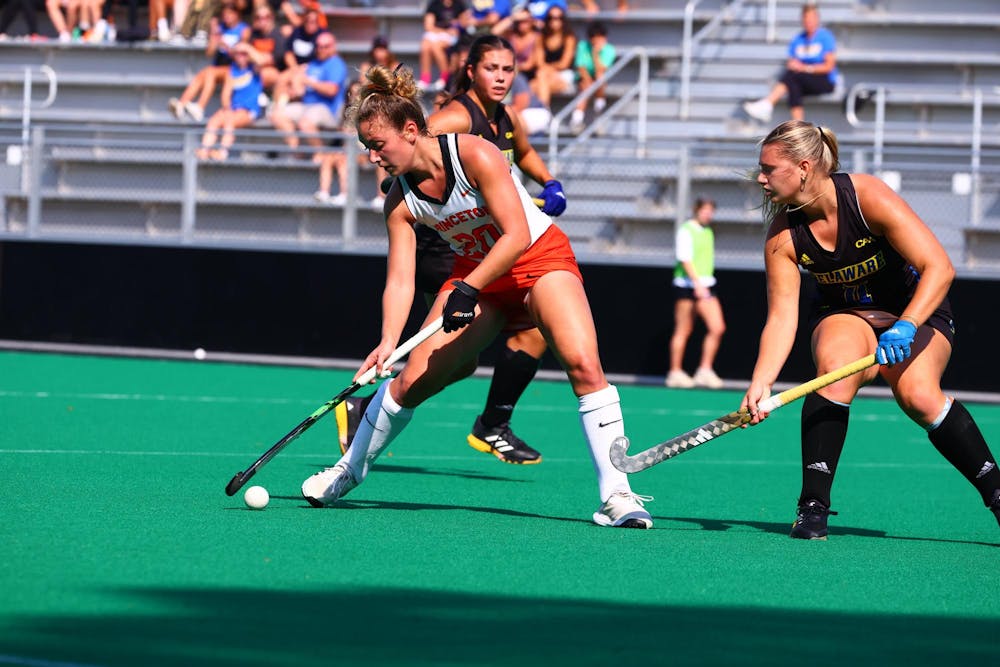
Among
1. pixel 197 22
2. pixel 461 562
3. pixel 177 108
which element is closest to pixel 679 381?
pixel 177 108

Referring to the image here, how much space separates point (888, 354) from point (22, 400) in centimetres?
684

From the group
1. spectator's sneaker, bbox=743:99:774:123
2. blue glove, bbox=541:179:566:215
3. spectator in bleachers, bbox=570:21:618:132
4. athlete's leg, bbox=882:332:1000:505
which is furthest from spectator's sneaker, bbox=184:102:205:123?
athlete's leg, bbox=882:332:1000:505

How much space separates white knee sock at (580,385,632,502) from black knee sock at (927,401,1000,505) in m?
1.12

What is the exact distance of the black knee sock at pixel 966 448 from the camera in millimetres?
5750

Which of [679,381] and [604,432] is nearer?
[604,432]

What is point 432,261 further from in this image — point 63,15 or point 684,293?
point 63,15

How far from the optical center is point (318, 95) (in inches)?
683

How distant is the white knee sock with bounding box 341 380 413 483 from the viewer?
615cm

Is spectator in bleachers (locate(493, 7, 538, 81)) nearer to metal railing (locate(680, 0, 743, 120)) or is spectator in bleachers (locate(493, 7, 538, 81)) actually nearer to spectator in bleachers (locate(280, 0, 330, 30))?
metal railing (locate(680, 0, 743, 120))

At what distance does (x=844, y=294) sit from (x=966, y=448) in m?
0.70

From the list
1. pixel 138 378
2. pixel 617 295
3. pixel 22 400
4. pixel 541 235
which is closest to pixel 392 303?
pixel 541 235

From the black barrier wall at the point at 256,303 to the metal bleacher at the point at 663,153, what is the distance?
29cm

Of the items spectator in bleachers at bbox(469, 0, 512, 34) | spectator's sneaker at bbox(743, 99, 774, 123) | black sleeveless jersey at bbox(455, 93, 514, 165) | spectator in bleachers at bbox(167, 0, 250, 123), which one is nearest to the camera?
black sleeveless jersey at bbox(455, 93, 514, 165)

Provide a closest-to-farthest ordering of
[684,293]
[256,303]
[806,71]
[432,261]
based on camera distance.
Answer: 1. [432,261]
2. [684,293]
3. [256,303]
4. [806,71]
